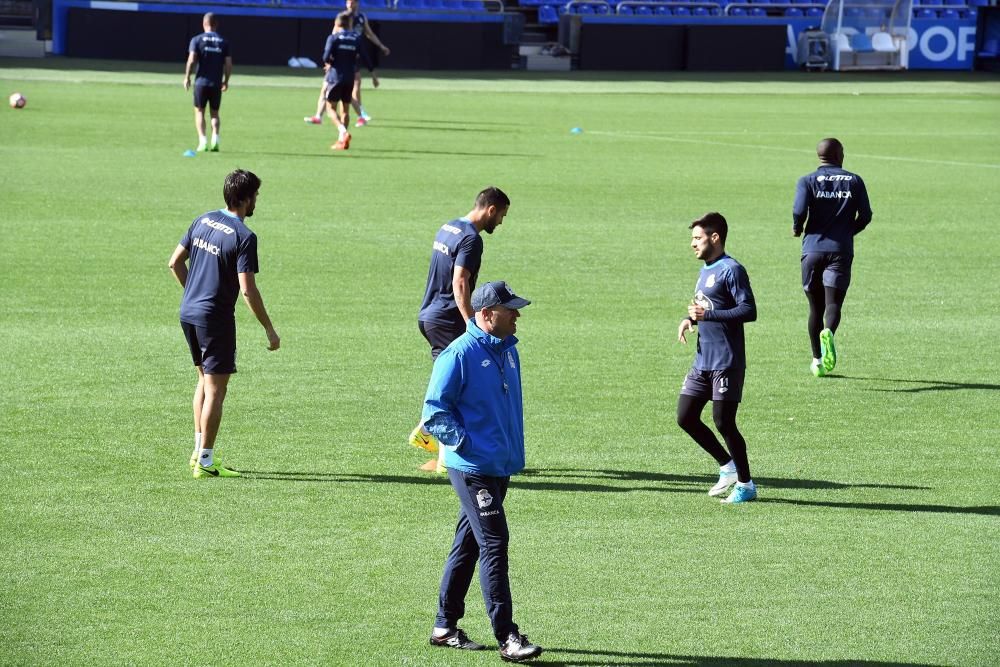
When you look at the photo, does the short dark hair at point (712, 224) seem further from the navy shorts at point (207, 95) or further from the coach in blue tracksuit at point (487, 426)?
the navy shorts at point (207, 95)

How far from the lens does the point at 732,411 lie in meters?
10.5

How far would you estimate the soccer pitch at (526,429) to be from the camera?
8414 millimetres

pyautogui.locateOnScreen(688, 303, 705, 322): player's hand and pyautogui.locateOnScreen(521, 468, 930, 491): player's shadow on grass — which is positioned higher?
pyautogui.locateOnScreen(688, 303, 705, 322): player's hand

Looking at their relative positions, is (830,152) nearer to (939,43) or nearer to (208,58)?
(208,58)

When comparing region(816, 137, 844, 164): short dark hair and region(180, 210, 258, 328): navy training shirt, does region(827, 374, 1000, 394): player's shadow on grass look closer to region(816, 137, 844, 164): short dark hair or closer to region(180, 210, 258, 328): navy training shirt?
region(816, 137, 844, 164): short dark hair

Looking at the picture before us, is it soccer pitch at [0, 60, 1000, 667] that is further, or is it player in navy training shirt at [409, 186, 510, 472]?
player in navy training shirt at [409, 186, 510, 472]

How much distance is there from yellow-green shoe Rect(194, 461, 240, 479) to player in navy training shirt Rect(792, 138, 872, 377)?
6.54 m

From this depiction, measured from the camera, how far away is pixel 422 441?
10680 mm

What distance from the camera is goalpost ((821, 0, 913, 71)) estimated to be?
198 feet

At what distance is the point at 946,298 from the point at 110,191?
44.8ft

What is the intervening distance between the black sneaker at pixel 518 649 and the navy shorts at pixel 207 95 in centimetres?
2239

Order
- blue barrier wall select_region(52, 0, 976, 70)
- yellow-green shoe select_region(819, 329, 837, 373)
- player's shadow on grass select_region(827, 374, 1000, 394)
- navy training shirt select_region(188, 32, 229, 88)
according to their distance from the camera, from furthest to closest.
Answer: blue barrier wall select_region(52, 0, 976, 70)
navy training shirt select_region(188, 32, 229, 88)
yellow-green shoe select_region(819, 329, 837, 373)
player's shadow on grass select_region(827, 374, 1000, 394)

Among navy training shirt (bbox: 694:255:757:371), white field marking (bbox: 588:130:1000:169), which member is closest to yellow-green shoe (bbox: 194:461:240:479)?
navy training shirt (bbox: 694:255:757:371)

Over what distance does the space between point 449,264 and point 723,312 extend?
2.08m
